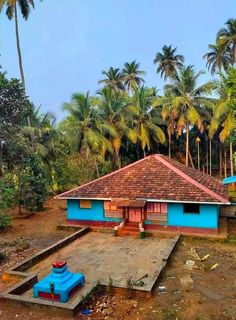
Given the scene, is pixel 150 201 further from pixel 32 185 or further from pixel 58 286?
pixel 32 185

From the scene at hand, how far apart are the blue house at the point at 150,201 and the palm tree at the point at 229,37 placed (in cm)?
1976

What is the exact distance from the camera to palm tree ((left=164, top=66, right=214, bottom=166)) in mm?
29453

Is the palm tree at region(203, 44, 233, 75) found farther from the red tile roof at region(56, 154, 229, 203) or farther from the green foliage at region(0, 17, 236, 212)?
the red tile roof at region(56, 154, 229, 203)

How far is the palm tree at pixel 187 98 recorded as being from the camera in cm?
2945

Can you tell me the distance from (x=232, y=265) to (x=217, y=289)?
7.64 ft

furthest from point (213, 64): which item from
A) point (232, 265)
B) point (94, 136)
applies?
point (232, 265)

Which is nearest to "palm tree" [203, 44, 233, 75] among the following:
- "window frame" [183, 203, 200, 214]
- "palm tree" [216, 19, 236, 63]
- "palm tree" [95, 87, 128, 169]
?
"palm tree" [216, 19, 236, 63]

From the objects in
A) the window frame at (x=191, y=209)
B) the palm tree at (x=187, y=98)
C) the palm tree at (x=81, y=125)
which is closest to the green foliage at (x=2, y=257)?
the window frame at (x=191, y=209)

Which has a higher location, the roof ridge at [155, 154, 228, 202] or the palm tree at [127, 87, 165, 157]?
the palm tree at [127, 87, 165, 157]

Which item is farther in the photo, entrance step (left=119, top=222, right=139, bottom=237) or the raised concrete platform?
entrance step (left=119, top=222, right=139, bottom=237)

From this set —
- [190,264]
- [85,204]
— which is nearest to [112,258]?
[190,264]

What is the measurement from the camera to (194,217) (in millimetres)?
15781

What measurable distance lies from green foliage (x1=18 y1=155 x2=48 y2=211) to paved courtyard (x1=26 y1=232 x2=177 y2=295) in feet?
21.8

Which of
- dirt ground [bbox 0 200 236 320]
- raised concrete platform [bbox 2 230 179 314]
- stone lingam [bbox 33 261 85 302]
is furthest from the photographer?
raised concrete platform [bbox 2 230 179 314]
